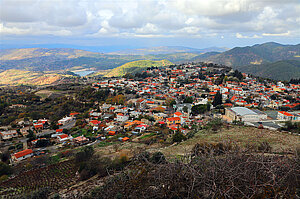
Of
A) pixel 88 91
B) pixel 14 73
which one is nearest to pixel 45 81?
pixel 14 73

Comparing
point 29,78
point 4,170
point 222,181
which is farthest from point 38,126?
point 29,78

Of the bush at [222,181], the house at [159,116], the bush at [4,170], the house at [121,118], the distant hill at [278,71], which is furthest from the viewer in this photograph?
the distant hill at [278,71]

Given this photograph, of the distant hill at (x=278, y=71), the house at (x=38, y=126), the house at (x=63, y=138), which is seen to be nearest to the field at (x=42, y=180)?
the house at (x=63, y=138)

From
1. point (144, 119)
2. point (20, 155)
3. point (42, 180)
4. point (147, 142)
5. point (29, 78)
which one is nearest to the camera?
point (42, 180)

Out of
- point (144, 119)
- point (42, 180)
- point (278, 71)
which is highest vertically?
point (278, 71)

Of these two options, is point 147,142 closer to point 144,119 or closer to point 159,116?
point 144,119

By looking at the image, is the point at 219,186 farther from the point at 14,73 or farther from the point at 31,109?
the point at 14,73

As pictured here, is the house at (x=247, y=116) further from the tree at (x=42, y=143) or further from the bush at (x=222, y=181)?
the tree at (x=42, y=143)

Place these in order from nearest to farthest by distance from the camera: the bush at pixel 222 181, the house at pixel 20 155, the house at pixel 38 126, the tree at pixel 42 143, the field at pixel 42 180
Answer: the bush at pixel 222 181 → the field at pixel 42 180 → the house at pixel 20 155 → the tree at pixel 42 143 → the house at pixel 38 126

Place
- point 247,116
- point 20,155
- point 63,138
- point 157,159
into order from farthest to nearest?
point 247,116, point 63,138, point 20,155, point 157,159
